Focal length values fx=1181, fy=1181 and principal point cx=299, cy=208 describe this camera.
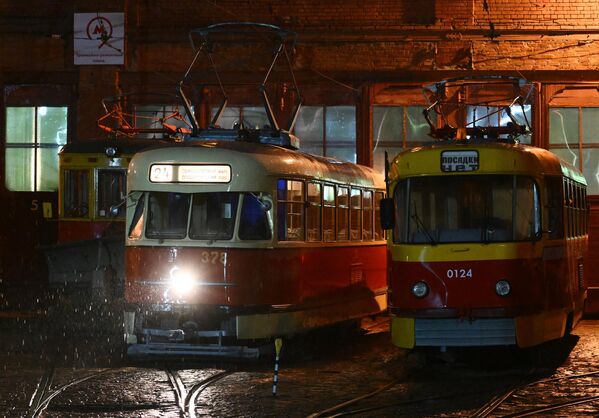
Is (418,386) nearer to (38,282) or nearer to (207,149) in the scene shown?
(207,149)

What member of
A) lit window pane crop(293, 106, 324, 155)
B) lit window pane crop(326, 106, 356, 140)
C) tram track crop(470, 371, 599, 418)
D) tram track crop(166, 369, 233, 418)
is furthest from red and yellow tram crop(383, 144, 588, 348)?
lit window pane crop(326, 106, 356, 140)

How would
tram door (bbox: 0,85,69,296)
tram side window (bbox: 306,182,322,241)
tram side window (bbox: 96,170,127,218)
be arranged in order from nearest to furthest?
tram side window (bbox: 306,182,322,241) < tram side window (bbox: 96,170,127,218) < tram door (bbox: 0,85,69,296)

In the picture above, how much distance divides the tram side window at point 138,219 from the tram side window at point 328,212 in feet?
9.29

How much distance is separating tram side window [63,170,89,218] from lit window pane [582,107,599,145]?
37.5 ft

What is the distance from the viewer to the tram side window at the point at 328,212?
16969 millimetres

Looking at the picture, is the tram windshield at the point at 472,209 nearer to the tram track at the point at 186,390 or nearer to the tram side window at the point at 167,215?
the tram track at the point at 186,390

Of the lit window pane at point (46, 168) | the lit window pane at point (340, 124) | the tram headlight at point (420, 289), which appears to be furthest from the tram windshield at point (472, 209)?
the lit window pane at point (46, 168)

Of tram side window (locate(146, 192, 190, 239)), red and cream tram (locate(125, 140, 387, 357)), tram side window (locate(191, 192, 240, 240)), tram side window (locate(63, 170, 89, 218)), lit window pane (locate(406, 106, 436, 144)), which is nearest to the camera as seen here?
red and cream tram (locate(125, 140, 387, 357))

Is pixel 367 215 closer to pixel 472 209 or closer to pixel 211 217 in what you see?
pixel 211 217

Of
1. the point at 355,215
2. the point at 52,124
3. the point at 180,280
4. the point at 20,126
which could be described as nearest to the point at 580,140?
the point at 355,215

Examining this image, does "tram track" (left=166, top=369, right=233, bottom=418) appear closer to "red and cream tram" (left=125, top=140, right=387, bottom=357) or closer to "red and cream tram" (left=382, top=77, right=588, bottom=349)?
"red and cream tram" (left=125, top=140, right=387, bottom=357)

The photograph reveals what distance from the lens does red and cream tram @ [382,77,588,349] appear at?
13.7m

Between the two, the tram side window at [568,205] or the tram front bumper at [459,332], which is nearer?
the tram front bumper at [459,332]

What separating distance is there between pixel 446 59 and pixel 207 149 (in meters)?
12.1
